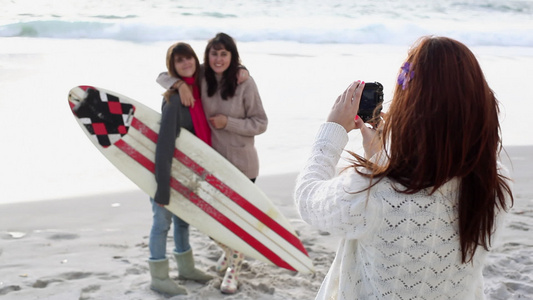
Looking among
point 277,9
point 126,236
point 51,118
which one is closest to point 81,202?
point 126,236

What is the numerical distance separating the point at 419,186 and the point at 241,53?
1070 centimetres

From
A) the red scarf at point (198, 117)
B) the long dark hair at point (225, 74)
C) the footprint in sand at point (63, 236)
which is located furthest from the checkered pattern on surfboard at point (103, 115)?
the footprint in sand at point (63, 236)

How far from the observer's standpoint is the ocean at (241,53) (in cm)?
577

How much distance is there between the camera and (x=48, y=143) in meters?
6.01

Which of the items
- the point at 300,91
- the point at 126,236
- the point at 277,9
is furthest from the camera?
the point at 277,9

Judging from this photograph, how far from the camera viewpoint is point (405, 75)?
1.19m

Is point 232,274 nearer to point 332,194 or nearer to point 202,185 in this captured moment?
point 202,185

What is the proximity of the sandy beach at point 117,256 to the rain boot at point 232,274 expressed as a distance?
1.5 inches

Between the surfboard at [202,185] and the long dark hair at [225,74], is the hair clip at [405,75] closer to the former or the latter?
the long dark hair at [225,74]

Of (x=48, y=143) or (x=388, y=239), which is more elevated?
(x=388, y=239)

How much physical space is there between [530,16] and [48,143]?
1798cm

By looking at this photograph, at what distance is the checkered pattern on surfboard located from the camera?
3525mm

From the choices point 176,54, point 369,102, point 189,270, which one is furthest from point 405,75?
point 189,270

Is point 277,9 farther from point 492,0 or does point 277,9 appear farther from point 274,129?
point 274,129
